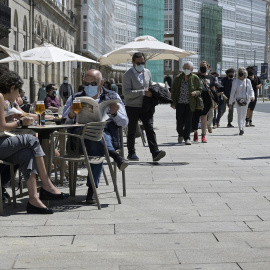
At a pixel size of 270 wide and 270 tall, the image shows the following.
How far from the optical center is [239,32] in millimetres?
177125

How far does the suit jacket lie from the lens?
12.7m

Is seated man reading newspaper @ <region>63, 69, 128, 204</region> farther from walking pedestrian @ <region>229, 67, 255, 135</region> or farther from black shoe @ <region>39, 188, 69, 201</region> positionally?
walking pedestrian @ <region>229, 67, 255, 135</region>

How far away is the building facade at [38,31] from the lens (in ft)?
129

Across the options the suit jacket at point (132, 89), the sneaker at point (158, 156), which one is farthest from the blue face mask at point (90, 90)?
the suit jacket at point (132, 89)

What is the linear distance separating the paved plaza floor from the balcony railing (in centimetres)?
2417

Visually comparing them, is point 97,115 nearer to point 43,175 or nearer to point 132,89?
point 43,175

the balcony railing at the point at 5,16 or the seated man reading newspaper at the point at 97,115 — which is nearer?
the seated man reading newspaper at the point at 97,115

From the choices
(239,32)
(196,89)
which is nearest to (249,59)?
(239,32)

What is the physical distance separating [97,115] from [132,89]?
15.5 ft

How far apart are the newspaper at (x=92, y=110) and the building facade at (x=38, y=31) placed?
96.4 feet

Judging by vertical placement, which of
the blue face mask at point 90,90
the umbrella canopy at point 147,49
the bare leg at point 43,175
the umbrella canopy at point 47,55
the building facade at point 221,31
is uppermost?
the building facade at point 221,31

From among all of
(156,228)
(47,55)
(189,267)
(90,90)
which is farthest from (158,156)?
(47,55)

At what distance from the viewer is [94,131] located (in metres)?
7.81

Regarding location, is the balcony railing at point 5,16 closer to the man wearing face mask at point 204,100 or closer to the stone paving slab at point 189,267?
the man wearing face mask at point 204,100
